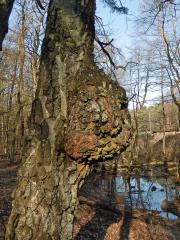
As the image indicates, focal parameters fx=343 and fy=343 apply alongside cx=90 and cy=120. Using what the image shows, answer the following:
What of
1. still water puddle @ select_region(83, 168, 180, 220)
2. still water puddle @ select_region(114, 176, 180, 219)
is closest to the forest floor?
still water puddle @ select_region(83, 168, 180, 220)

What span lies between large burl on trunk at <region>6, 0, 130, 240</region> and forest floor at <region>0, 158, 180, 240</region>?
5.32m

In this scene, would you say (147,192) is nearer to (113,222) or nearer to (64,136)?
(113,222)

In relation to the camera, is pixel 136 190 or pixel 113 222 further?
pixel 136 190

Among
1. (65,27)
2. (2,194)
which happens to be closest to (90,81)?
(65,27)

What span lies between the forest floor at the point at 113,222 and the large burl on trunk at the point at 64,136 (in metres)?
5.32

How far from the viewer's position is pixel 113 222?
1115 centimetres

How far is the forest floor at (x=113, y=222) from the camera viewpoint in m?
9.30

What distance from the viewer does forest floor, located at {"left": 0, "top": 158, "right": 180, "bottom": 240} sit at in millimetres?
9297

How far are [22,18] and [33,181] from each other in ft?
67.2

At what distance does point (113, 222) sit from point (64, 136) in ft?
30.1

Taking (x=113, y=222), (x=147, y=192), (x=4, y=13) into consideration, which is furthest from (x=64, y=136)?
(x=147, y=192)

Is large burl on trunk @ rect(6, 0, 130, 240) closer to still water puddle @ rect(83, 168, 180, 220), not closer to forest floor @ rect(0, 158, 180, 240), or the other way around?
forest floor @ rect(0, 158, 180, 240)

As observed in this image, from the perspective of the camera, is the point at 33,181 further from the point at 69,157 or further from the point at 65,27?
the point at 65,27

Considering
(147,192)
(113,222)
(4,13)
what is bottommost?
(113,222)
